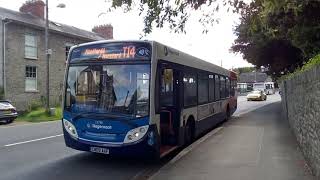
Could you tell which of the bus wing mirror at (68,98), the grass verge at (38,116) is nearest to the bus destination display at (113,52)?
the bus wing mirror at (68,98)

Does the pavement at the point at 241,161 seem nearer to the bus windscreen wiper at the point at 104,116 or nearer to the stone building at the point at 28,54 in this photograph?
the bus windscreen wiper at the point at 104,116

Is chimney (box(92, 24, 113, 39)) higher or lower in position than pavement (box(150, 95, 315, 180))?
higher

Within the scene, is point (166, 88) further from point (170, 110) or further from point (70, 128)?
point (70, 128)

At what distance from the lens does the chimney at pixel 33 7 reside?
4316cm

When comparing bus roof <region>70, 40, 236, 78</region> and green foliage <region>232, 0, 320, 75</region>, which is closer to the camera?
green foliage <region>232, 0, 320, 75</region>

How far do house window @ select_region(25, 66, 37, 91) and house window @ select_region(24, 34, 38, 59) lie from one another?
0.96m

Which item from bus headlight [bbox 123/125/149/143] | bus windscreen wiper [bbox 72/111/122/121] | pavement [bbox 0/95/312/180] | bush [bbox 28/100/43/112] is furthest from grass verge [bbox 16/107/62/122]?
bus headlight [bbox 123/125/149/143]

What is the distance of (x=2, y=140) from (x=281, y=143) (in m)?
9.16

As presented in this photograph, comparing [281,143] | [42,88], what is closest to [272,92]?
[42,88]

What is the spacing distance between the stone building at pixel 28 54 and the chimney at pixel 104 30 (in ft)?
29.7

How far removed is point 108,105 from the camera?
11164 millimetres

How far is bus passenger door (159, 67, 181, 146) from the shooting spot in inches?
486

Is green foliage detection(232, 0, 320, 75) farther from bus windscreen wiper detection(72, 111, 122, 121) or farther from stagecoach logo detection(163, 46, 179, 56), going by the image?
bus windscreen wiper detection(72, 111, 122, 121)

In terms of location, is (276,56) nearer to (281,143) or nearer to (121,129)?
(281,143)
